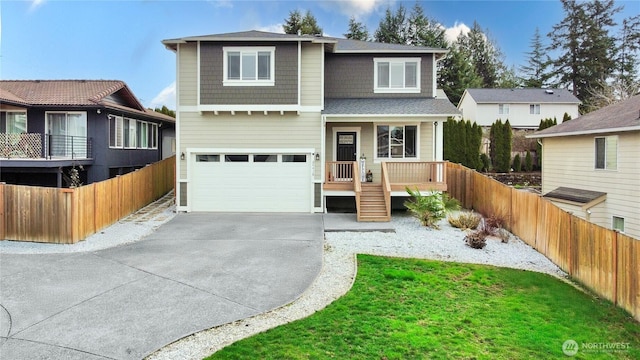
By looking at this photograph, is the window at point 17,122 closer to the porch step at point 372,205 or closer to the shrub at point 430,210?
the porch step at point 372,205

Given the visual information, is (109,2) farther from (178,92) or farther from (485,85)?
(485,85)

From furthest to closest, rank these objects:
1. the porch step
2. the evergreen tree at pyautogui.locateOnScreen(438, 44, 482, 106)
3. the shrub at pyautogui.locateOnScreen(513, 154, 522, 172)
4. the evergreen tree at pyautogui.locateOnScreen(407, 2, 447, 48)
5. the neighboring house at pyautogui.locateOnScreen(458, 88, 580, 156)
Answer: the evergreen tree at pyautogui.locateOnScreen(438, 44, 482, 106) < the evergreen tree at pyautogui.locateOnScreen(407, 2, 447, 48) < the neighboring house at pyautogui.locateOnScreen(458, 88, 580, 156) < the shrub at pyautogui.locateOnScreen(513, 154, 522, 172) < the porch step

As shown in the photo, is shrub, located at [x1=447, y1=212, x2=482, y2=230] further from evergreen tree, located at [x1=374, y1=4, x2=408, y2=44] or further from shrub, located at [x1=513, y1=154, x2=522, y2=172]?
evergreen tree, located at [x1=374, y1=4, x2=408, y2=44]

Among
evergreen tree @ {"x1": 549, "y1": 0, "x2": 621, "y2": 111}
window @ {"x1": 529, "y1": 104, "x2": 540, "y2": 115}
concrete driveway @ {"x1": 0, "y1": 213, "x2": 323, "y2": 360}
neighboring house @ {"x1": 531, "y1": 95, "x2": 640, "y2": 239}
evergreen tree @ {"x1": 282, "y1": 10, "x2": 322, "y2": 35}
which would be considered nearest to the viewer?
concrete driveway @ {"x1": 0, "y1": 213, "x2": 323, "y2": 360}

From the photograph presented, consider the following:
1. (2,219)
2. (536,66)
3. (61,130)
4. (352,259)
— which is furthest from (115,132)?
(536,66)

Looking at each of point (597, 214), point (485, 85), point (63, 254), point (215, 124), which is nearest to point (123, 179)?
point (215, 124)

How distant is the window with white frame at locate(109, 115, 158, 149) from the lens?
18.5 m

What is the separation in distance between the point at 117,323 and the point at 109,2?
20175mm

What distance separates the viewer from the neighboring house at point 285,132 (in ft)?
48.4

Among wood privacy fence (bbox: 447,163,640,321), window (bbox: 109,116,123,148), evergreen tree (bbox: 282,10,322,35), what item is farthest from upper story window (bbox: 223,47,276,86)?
evergreen tree (bbox: 282,10,322,35)

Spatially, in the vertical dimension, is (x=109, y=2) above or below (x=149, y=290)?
above

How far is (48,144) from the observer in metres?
16.3

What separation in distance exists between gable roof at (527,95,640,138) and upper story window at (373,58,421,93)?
19.9 ft

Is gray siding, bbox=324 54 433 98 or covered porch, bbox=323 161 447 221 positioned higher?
gray siding, bbox=324 54 433 98
